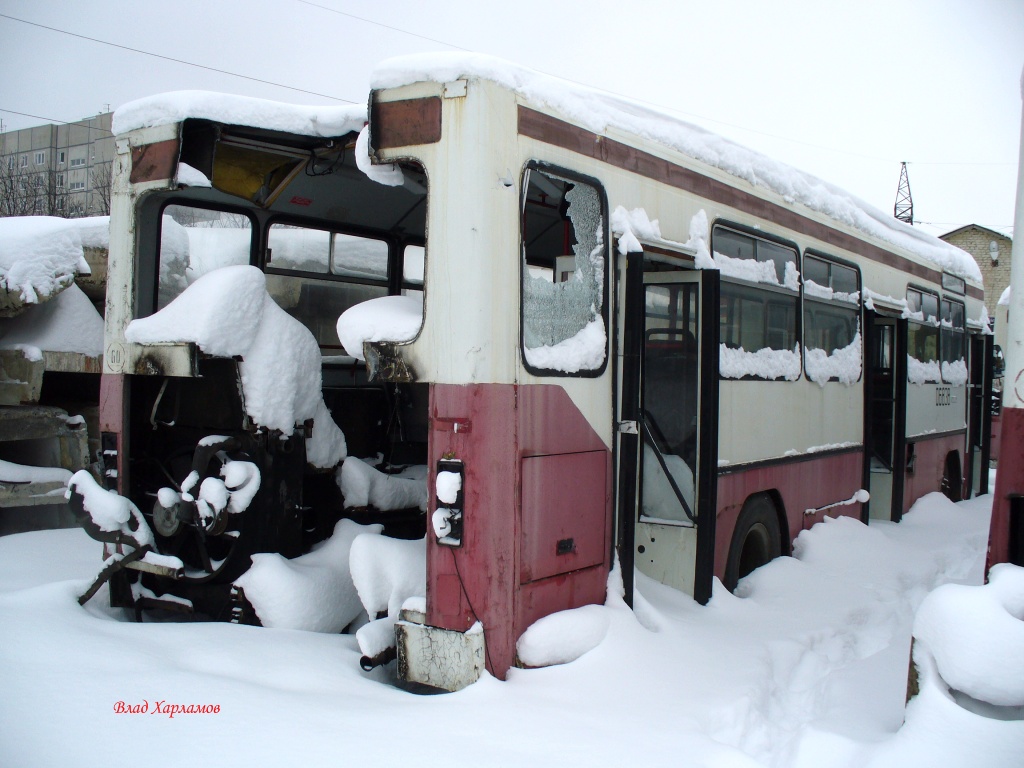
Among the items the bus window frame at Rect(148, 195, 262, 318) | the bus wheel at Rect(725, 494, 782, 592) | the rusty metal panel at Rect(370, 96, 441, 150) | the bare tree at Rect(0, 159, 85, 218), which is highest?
the bare tree at Rect(0, 159, 85, 218)

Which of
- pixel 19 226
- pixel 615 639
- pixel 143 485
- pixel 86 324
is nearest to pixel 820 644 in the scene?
pixel 615 639

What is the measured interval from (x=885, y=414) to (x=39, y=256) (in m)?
7.44

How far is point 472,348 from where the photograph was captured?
323 cm

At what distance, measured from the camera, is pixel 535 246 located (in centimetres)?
456

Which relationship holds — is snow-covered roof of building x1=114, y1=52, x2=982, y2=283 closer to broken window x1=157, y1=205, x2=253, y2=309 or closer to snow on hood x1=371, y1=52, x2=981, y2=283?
snow on hood x1=371, y1=52, x2=981, y2=283

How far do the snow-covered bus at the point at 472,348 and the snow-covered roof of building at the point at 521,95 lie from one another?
1 centimetres

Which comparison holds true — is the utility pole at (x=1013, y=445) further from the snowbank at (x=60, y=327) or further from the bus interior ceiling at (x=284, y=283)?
the snowbank at (x=60, y=327)

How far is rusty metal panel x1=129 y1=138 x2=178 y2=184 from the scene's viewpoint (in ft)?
14.1

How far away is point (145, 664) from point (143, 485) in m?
1.64

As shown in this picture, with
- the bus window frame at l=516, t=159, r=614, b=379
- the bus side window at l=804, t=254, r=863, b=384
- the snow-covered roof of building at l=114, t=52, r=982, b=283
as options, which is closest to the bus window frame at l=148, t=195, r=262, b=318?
the snow-covered roof of building at l=114, t=52, r=982, b=283

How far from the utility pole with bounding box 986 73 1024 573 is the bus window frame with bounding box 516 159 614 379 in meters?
1.62

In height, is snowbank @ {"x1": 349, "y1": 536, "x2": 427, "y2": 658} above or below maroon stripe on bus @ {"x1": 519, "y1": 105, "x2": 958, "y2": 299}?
below

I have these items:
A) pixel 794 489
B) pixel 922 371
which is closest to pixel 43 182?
pixel 922 371

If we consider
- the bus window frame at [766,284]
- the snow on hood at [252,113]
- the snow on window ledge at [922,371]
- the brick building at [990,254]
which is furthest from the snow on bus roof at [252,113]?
the brick building at [990,254]
